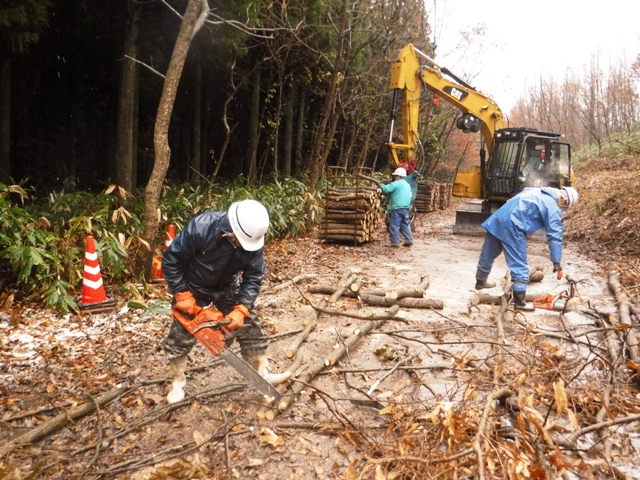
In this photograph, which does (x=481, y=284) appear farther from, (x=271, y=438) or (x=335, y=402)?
(x=271, y=438)

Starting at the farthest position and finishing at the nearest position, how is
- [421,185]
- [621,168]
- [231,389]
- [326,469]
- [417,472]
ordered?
[621,168] → [421,185] → [231,389] → [326,469] → [417,472]

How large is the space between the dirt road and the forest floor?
0.5 inches

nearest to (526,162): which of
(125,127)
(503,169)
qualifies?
(503,169)

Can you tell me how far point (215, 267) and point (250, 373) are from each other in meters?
0.83

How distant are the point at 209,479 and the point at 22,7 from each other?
7.08 meters

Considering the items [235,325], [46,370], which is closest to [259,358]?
[235,325]

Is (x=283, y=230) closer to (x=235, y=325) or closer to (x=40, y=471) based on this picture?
(x=235, y=325)

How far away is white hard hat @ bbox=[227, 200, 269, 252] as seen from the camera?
3279 millimetres

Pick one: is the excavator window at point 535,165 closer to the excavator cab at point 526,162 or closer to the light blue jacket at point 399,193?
the excavator cab at point 526,162

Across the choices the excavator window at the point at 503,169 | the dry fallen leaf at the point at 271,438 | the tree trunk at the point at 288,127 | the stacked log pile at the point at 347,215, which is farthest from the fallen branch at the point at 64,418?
the tree trunk at the point at 288,127

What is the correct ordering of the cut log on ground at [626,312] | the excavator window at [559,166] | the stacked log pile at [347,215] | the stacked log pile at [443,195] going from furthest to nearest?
the stacked log pile at [443,195] → the excavator window at [559,166] → the stacked log pile at [347,215] → the cut log on ground at [626,312]

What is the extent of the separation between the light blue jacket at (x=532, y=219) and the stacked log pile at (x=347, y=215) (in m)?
3.97

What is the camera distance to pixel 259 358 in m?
3.80

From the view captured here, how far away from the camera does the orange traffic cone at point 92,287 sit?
5188 millimetres
